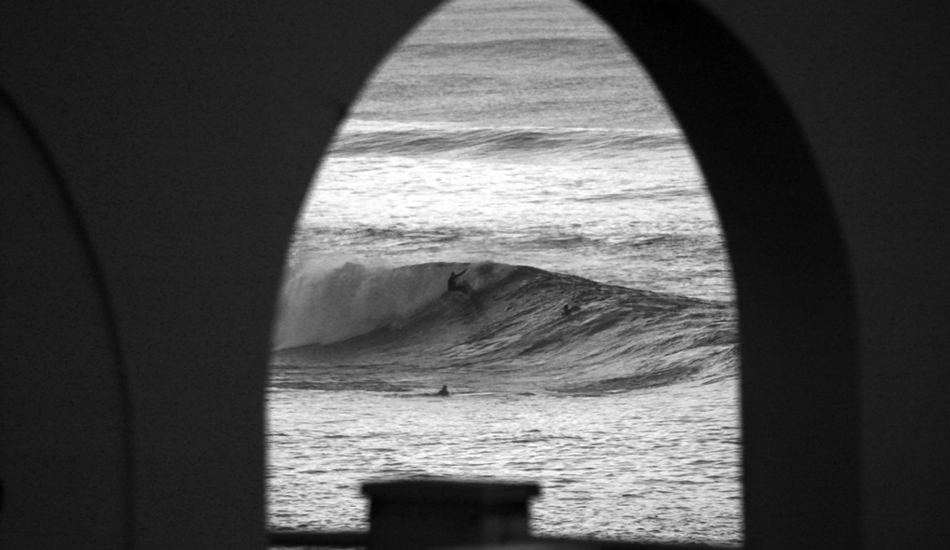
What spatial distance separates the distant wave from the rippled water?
3.28 meters

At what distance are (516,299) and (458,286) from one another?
3.51ft

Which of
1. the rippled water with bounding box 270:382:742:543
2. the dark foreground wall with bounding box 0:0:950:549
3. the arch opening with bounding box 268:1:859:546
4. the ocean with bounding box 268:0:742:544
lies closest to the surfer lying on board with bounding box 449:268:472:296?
the ocean with bounding box 268:0:742:544

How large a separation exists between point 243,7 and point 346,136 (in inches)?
592

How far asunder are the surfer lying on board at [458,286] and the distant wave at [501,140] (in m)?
3.59

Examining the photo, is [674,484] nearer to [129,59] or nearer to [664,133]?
[664,133]

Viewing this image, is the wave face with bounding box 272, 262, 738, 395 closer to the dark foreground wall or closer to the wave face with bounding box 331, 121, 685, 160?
the wave face with bounding box 331, 121, 685, 160

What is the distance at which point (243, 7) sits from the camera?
1.95 m

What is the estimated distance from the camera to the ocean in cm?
1367

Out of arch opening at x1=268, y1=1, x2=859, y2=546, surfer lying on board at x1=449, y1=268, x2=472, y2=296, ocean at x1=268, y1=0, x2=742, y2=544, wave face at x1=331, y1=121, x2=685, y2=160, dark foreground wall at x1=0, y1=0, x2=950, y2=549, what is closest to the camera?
dark foreground wall at x1=0, y1=0, x2=950, y2=549

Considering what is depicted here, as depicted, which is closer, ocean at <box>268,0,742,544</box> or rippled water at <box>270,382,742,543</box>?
rippled water at <box>270,382,742,543</box>

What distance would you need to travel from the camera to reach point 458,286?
66.4 feet

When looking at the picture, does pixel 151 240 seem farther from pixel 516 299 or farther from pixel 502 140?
pixel 516 299

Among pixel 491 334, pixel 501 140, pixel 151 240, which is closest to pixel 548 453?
pixel 501 140

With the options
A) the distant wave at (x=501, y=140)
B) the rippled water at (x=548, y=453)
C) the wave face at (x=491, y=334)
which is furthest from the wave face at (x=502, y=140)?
the rippled water at (x=548, y=453)
